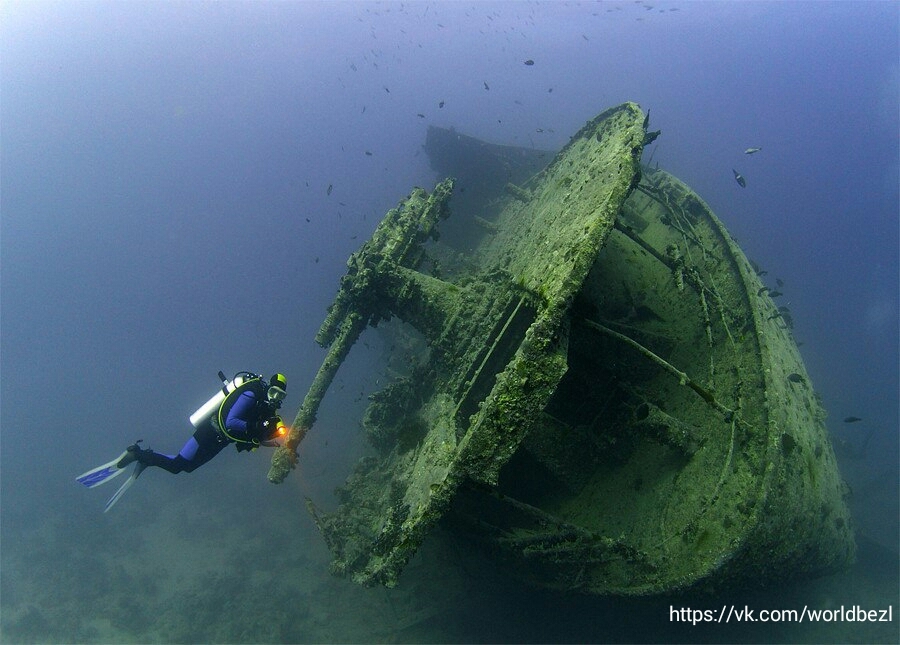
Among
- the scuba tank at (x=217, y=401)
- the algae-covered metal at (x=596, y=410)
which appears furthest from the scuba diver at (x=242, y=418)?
the algae-covered metal at (x=596, y=410)

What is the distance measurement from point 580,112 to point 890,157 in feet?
193

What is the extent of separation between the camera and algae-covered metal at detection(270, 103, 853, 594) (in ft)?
12.5

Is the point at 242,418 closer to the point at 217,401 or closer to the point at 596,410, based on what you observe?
the point at 217,401

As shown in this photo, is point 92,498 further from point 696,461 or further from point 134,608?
point 696,461

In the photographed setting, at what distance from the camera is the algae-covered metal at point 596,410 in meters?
3.80

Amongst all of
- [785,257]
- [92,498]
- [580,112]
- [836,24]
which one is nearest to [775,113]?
[580,112]

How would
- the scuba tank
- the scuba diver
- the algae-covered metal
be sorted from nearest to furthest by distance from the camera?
the algae-covered metal
the scuba diver
the scuba tank

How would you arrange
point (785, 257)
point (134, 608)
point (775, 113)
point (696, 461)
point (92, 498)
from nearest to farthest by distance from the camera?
point (696, 461) → point (134, 608) → point (92, 498) → point (785, 257) → point (775, 113)

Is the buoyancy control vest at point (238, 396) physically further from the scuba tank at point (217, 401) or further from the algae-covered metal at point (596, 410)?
the algae-covered metal at point (596, 410)

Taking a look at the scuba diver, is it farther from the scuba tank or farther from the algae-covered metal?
the algae-covered metal

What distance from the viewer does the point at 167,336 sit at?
88.1 meters

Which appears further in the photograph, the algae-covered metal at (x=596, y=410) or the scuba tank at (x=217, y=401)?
the scuba tank at (x=217, y=401)

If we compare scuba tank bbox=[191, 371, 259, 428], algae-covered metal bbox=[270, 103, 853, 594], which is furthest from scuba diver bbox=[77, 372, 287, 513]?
algae-covered metal bbox=[270, 103, 853, 594]

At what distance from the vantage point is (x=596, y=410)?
6012 mm
